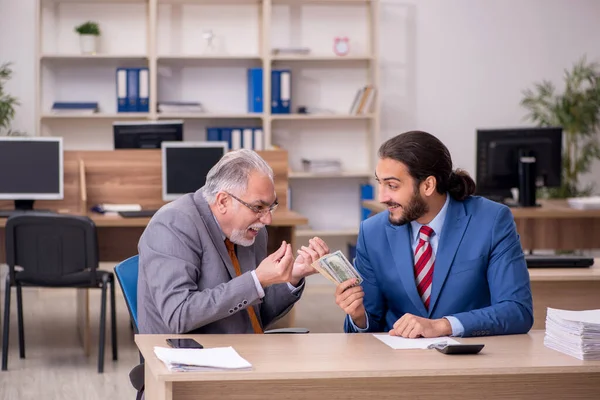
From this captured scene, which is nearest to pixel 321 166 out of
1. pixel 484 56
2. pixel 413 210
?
pixel 484 56

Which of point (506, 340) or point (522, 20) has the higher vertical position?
point (522, 20)

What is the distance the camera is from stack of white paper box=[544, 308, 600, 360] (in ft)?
7.91

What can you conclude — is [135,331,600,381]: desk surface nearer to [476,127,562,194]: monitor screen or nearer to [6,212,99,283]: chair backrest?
[6,212,99,283]: chair backrest

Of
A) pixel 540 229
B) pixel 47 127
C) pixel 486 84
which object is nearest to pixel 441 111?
pixel 486 84

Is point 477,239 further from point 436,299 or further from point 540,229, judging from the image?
point 540,229

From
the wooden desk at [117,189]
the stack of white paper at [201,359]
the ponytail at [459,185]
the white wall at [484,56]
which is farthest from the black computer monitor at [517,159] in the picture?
the stack of white paper at [201,359]

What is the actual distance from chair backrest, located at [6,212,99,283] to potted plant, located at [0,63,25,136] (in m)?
2.40

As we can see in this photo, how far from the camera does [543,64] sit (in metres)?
8.16

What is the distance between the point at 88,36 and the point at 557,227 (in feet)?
12.7

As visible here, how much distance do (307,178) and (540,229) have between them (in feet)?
7.96

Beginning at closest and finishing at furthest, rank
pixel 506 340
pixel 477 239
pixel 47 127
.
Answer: pixel 506 340 < pixel 477 239 < pixel 47 127

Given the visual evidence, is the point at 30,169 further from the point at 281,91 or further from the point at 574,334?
the point at 574,334

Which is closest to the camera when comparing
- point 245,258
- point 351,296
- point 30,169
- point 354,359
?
point 354,359

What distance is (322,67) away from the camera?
7922 millimetres
